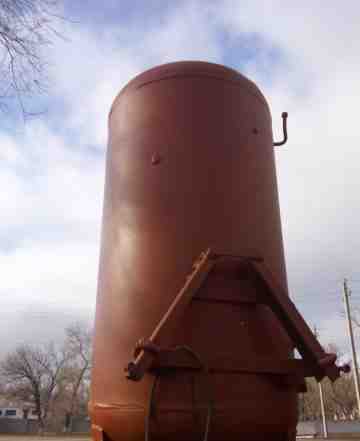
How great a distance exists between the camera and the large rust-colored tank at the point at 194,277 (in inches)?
119

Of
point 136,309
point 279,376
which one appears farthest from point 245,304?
point 136,309

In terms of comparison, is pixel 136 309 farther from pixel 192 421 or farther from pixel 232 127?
pixel 232 127

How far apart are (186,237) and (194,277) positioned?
0.42 m

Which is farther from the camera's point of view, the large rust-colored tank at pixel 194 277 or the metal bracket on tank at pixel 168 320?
the large rust-colored tank at pixel 194 277

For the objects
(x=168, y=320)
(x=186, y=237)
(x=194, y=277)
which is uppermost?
(x=186, y=237)

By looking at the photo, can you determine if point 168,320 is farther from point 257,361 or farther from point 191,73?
point 191,73

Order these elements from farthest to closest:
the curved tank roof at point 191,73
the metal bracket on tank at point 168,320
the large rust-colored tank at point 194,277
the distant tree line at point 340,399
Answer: the distant tree line at point 340,399
the curved tank roof at point 191,73
the large rust-colored tank at point 194,277
the metal bracket on tank at point 168,320

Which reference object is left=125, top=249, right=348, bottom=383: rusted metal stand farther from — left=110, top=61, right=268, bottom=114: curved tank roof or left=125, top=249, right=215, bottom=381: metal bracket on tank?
left=110, top=61, right=268, bottom=114: curved tank roof

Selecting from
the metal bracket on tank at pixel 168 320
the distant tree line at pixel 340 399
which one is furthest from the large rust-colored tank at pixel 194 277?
the distant tree line at pixel 340 399

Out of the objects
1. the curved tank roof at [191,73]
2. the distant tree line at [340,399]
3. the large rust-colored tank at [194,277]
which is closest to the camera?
the large rust-colored tank at [194,277]

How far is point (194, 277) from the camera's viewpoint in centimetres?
317

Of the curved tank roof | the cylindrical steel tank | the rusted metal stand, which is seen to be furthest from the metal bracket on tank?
the curved tank roof

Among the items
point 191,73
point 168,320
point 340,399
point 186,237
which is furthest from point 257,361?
point 340,399

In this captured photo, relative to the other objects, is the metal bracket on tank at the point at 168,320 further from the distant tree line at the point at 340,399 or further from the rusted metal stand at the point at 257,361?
the distant tree line at the point at 340,399
